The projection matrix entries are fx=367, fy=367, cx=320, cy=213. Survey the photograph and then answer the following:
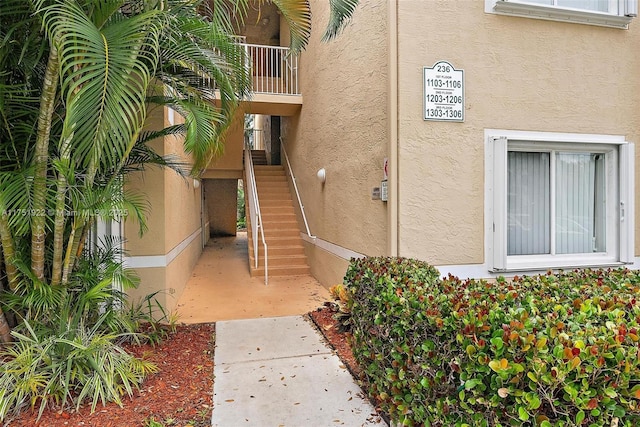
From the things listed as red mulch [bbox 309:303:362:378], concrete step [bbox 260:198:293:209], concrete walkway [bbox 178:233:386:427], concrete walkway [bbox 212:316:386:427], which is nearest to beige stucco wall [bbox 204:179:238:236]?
concrete step [bbox 260:198:293:209]

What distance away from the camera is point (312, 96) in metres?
7.96

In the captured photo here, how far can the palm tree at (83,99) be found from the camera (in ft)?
7.52

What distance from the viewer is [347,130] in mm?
5930

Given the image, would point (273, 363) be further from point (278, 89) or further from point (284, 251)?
point (278, 89)

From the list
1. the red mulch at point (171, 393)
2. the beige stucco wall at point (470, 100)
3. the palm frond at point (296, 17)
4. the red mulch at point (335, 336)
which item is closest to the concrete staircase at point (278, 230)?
the red mulch at point (335, 336)

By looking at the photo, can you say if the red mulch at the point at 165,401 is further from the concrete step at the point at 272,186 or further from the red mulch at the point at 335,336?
the concrete step at the point at 272,186

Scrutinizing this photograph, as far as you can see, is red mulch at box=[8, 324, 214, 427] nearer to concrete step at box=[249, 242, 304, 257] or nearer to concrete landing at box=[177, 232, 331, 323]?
concrete landing at box=[177, 232, 331, 323]

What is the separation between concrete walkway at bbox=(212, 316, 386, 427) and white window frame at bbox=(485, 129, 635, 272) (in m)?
2.43

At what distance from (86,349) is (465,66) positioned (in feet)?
16.0

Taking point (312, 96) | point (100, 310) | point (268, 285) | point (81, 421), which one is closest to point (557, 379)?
point (81, 421)

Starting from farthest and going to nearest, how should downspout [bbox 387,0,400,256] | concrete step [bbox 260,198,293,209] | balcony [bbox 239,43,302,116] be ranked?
concrete step [bbox 260,198,293,209]
balcony [bbox 239,43,302,116]
downspout [bbox 387,0,400,256]

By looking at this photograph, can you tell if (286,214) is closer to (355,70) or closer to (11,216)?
(355,70)

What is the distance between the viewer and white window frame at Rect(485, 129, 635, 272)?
446 cm

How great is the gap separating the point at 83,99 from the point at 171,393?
244 centimetres
